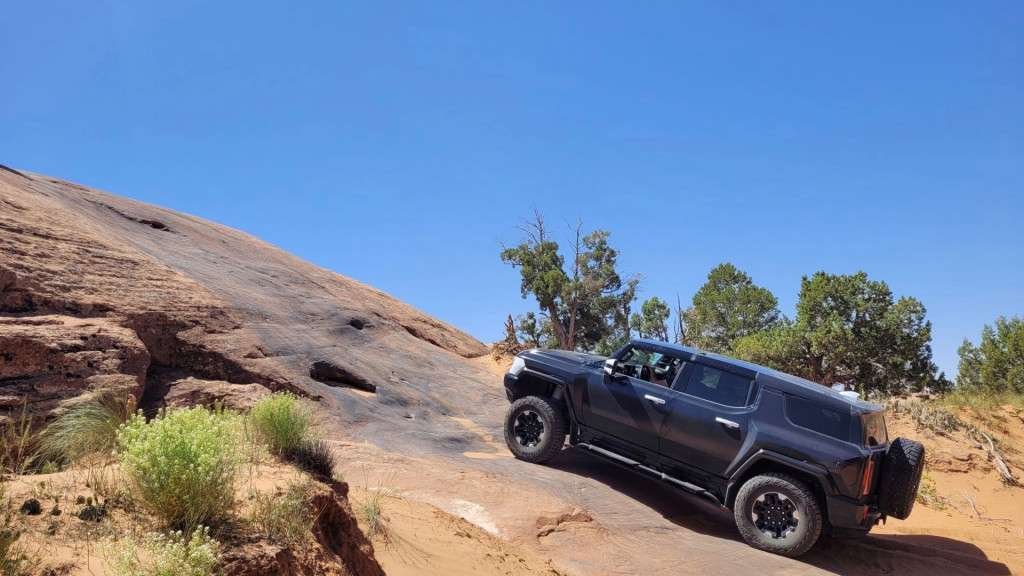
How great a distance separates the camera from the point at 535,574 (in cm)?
646

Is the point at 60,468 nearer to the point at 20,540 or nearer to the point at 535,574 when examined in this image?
the point at 20,540

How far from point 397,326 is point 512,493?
8.21 m

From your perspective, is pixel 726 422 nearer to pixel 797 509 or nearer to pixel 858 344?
pixel 797 509

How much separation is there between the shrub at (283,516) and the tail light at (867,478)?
6315 millimetres

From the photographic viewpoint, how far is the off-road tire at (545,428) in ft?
32.0

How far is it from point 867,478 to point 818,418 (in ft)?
2.75

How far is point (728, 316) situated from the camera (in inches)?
1577

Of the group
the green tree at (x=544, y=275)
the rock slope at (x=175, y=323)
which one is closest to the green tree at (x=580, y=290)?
the green tree at (x=544, y=275)

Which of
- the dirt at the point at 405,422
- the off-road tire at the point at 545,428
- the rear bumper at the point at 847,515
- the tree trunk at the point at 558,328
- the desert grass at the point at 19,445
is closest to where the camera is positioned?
the desert grass at the point at 19,445

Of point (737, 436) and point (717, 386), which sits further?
point (717, 386)

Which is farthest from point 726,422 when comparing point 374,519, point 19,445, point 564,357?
point 19,445

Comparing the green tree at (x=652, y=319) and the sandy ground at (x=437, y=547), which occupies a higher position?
the green tree at (x=652, y=319)

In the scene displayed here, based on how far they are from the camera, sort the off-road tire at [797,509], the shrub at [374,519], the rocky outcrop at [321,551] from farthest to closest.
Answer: the off-road tire at [797,509] < the shrub at [374,519] < the rocky outcrop at [321,551]

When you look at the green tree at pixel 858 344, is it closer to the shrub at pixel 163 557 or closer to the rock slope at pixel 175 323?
the rock slope at pixel 175 323
